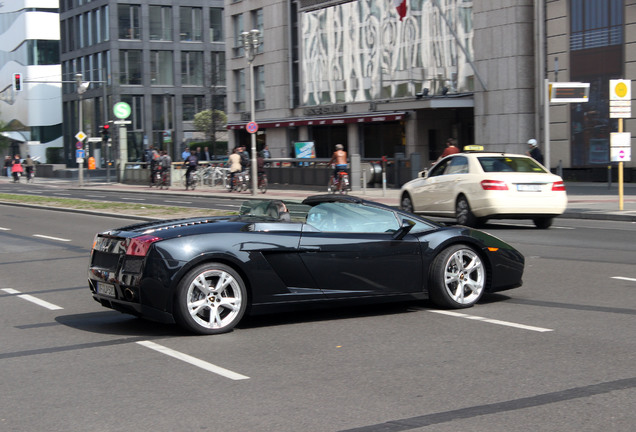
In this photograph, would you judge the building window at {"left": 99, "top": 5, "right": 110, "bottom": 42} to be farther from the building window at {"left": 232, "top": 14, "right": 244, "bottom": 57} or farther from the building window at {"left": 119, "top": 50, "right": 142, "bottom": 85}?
the building window at {"left": 232, "top": 14, "right": 244, "bottom": 57}

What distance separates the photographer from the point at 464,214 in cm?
1778

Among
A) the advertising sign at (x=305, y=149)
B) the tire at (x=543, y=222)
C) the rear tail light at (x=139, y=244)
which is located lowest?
the tire at (x=543, y=222)

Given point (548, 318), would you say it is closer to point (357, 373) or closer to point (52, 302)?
point (357, 373)

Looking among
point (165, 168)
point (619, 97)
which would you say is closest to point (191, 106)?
point (165, 168)

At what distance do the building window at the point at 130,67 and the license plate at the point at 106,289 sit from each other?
67.1m

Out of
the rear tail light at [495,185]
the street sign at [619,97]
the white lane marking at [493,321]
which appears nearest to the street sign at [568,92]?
the street sign at [619,97]

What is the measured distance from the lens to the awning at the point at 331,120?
40.3m

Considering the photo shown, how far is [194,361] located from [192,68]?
71713 mm

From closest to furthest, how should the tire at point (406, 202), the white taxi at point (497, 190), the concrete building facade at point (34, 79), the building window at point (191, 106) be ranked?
the white taxi at point (497, 190) → the tire at point (406, 202) → the building window at point (191, 106) → the concrete building facade at point (34, 79)

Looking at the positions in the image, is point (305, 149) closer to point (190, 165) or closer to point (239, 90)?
point (190, 165)

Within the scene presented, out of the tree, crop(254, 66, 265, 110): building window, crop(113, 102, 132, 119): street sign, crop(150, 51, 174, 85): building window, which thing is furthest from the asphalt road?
crop(150, 51, 174, 85): building window

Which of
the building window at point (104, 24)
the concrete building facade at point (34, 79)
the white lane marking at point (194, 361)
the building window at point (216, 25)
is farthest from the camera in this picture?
the concrete building facade at point (34, 79)

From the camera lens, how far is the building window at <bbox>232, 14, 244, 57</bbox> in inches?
2127

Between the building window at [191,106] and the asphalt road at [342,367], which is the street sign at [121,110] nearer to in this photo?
the building window at [191,106]
